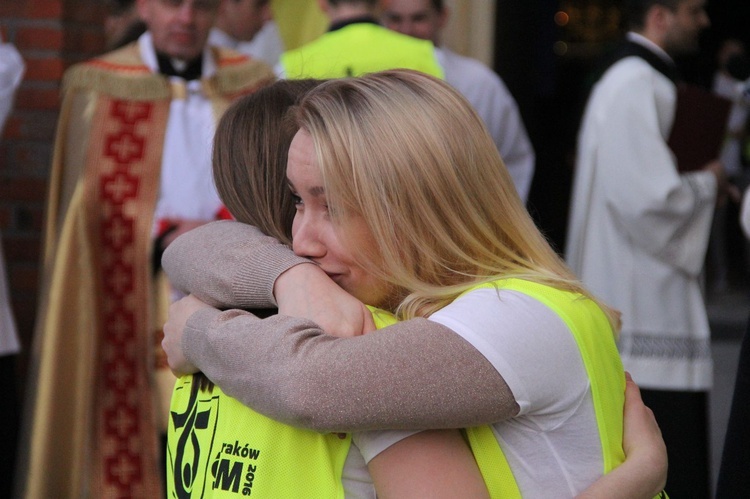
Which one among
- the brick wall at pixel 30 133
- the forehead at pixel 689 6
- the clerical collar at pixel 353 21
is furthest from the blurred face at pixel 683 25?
the brick wall at pixel 30 133

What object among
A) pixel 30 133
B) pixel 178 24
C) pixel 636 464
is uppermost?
pixel 178 24

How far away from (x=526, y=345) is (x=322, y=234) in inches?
13.7

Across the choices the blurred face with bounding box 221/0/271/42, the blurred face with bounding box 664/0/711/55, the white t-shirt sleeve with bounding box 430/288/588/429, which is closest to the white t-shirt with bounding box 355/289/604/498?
the white t-shirt sleeve with bounding box 430/288/588/429

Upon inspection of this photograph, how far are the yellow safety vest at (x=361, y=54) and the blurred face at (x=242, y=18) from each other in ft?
5.70

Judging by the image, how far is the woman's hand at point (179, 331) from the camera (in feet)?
5.27

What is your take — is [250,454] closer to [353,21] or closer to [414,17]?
[353,21]

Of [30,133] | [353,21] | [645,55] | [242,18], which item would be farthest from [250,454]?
[242,18]

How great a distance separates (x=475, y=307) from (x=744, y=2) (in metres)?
11.0

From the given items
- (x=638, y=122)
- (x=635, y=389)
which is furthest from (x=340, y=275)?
(x=638, y=122)

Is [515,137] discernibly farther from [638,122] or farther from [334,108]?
[334,108]

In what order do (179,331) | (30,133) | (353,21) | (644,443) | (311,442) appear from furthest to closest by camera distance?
(30,133) < (353,21) < (179,331) < (644,443) < (311,442)

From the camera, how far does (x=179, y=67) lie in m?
4.01

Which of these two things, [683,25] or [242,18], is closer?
[683,25]

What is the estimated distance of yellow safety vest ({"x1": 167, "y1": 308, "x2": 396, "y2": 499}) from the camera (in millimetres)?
1363
